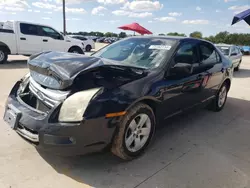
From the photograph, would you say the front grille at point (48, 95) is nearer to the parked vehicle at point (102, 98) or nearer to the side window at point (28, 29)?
the parked vehicle at point (102, 98)

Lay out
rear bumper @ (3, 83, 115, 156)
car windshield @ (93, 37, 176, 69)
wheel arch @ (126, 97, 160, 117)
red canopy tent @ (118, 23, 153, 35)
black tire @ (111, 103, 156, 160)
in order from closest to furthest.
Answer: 1. rear bumper @ (3, 83, 115, 156)
2. black tire @ (111, 103, 156, 160)
3. wheel arch @ (126, 97, 160, 117)
4. car windshield @ (93, 37, 176, 69)
5. red canopy tent @ (118, 23, 153, 35)

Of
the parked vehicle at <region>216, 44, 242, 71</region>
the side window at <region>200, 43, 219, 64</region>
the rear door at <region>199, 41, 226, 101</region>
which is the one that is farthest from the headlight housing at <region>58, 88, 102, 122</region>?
the parked vehicle at <region>216, 44, 242, 71</region>

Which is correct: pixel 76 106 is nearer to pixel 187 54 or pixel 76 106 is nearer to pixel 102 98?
pixel 102 98

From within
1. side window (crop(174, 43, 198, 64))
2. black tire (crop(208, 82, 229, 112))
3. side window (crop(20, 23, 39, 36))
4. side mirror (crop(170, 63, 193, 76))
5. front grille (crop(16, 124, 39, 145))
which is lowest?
black tire (crop(208, 82, 229, 112))

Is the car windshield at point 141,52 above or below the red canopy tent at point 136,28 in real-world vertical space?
above

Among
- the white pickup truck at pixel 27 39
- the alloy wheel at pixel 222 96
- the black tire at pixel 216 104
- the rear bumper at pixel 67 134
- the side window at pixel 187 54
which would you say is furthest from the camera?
the white pickup truck at pixel 27 39

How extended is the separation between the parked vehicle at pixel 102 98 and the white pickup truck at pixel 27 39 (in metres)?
7.97

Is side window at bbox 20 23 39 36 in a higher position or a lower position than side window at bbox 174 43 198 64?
lower

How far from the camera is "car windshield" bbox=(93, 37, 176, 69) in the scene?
3.28m

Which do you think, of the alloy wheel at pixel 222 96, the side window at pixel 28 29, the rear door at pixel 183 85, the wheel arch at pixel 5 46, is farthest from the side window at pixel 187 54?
the wheel arch at pixel 5 46

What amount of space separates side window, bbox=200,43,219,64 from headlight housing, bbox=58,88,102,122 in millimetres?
2393

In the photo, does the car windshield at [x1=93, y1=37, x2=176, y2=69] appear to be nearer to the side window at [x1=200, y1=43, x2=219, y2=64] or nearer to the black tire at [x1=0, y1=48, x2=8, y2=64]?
the side window at [x1=200, y1=43, x2=219, y2=64]

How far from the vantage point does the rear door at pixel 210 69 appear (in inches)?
159

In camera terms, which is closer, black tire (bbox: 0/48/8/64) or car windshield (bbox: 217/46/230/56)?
black tire (bbox: 0/48/8/64)
